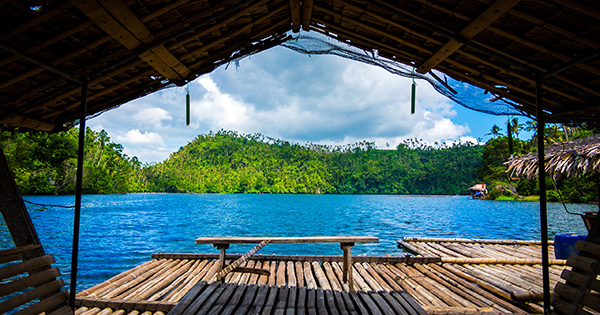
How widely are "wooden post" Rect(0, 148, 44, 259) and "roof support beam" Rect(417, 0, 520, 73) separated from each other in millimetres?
4212

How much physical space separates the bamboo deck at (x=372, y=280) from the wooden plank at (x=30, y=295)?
3.70 ft

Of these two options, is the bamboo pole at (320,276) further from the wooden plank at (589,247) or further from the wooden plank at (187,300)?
the wooden plank at (589,247)

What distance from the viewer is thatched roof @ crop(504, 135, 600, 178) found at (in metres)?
6.44

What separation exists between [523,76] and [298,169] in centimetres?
8813

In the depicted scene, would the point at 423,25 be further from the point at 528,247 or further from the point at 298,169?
the point at 298,169

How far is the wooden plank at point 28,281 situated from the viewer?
7.44 ft

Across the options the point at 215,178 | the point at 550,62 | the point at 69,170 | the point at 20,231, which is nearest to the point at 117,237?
the point at 20,231

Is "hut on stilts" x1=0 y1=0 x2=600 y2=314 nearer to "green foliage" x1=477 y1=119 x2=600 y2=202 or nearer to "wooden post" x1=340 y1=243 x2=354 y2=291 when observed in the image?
"wooden post" x1=340 y1=243 x2=354 y2=291

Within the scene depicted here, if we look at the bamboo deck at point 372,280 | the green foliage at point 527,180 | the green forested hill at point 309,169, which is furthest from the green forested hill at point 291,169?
the bamboo deck at point 372,280

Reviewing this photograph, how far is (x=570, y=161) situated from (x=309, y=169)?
277 ft

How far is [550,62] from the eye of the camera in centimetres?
257

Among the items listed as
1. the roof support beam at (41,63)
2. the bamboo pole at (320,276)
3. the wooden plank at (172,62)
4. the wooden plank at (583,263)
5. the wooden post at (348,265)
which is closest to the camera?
the roof support beam at (41,63)

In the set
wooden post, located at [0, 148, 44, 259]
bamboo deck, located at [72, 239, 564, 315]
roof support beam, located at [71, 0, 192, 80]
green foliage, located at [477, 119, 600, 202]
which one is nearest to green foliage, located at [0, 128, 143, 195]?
bamboo deck, located at [72, 239, 564, 315]

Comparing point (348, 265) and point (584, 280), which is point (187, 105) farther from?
point (584, 280)
